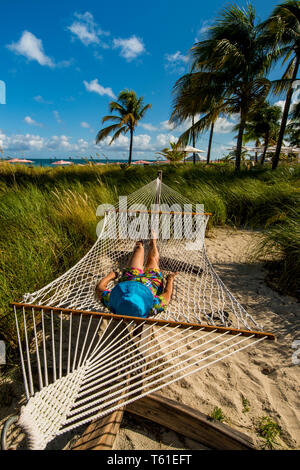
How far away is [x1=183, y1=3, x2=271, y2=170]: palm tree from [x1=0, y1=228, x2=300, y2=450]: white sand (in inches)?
219

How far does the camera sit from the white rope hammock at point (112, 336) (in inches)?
26.6

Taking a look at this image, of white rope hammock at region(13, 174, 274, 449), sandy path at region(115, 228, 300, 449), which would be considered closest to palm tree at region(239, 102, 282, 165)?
white rope hammock at region(13, 174, 274, 449)

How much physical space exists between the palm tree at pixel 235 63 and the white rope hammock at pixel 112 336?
4.19 meters

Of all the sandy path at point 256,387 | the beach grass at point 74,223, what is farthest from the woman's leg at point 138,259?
the sandy path at point 256,387

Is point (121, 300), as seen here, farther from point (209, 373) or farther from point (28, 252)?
point (28, 252)

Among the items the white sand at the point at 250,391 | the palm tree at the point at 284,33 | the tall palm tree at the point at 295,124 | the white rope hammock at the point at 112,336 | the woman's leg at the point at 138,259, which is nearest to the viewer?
the white rope hammock at the point at 112,336

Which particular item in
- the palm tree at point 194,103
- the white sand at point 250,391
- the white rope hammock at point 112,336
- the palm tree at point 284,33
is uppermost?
the palm tree at point 284,33

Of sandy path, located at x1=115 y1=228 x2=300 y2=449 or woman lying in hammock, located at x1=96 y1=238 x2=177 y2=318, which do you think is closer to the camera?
sandy path, located at x1=115 y1=228 x2=300 y2=449

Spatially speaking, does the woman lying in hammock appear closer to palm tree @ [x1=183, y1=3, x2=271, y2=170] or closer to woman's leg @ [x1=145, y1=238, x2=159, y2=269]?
woman's leg @ [x1=145, y1=238, x2=159, y2=269]

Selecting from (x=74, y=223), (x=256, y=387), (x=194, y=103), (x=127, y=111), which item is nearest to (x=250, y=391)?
(x=256, y=387)

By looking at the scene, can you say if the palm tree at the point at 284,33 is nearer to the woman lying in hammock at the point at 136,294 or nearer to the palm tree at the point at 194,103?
the palm tree at the point at 194,103

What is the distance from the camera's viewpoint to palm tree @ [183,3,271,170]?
219 inches

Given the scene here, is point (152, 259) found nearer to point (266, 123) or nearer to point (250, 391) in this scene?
point (250, 391)

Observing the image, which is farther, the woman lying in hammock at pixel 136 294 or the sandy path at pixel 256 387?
the woman lying in hammock at pixel 136 294
